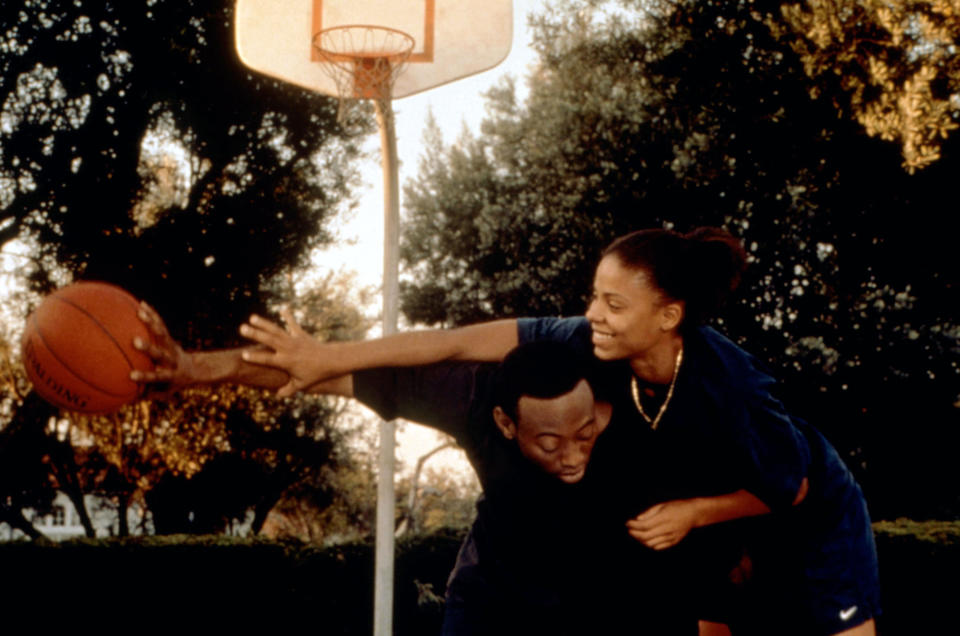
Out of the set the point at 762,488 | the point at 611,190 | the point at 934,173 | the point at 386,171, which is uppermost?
the point at 611,190

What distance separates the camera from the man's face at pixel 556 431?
10.5 feet

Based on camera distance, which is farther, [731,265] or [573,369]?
[731,265]

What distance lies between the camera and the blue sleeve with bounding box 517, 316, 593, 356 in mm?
3496

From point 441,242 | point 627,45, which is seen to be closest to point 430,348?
point 627,45

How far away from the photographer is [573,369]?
3.31 meters

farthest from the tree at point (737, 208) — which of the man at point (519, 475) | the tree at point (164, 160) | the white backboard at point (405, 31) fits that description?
the man at point (519, 475)

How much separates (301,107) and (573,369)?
12464 millimetres

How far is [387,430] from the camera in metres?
6.62

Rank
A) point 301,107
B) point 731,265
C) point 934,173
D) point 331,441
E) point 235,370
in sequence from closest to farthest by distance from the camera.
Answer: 1. point 235,370
2. point 731,265
3. point 934,173
4. point 301,107
5. point 331,441

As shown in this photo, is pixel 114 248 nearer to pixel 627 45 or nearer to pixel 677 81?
pixel 677 81

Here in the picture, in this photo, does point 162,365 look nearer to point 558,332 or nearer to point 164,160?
point 558,332

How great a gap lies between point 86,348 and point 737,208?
16.9 m

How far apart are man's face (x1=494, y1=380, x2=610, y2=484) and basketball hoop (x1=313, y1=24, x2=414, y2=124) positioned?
14.3ft

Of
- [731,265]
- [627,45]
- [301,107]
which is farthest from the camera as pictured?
[627,45]
